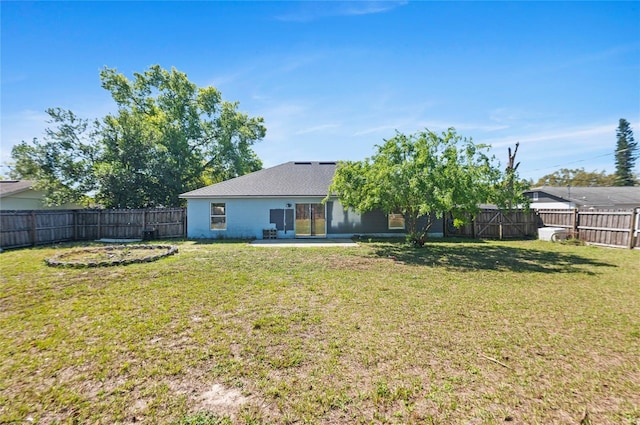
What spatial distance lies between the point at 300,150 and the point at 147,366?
21.1 meters

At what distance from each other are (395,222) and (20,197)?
2216 centimetres

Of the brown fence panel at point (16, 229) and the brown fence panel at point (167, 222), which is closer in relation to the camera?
the brown fence panel at point (16, 229)

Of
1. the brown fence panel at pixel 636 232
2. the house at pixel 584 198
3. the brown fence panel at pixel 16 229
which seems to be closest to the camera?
the brown fence panel at pixel 16 229

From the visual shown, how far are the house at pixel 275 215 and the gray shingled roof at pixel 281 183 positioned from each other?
0.17 ft

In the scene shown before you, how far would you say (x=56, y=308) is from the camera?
4840mm

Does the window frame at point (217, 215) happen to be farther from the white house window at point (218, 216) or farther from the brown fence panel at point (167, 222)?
the brown fence panel at point (167, 222)

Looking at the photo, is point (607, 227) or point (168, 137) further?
point (168, 137)

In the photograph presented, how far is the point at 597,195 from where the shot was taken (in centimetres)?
2458

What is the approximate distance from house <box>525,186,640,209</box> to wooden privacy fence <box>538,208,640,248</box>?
8.84 m

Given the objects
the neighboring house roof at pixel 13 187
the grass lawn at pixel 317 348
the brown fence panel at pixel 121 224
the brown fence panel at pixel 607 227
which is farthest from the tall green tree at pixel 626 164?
the neighboring house roof at pixel 13 187

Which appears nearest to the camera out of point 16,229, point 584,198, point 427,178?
point 427,178

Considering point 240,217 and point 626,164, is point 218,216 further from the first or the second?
point 626,164

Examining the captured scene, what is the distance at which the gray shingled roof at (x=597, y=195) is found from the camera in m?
22.6

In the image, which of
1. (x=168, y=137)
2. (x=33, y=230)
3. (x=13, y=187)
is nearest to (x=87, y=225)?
(x=33, y=230)
